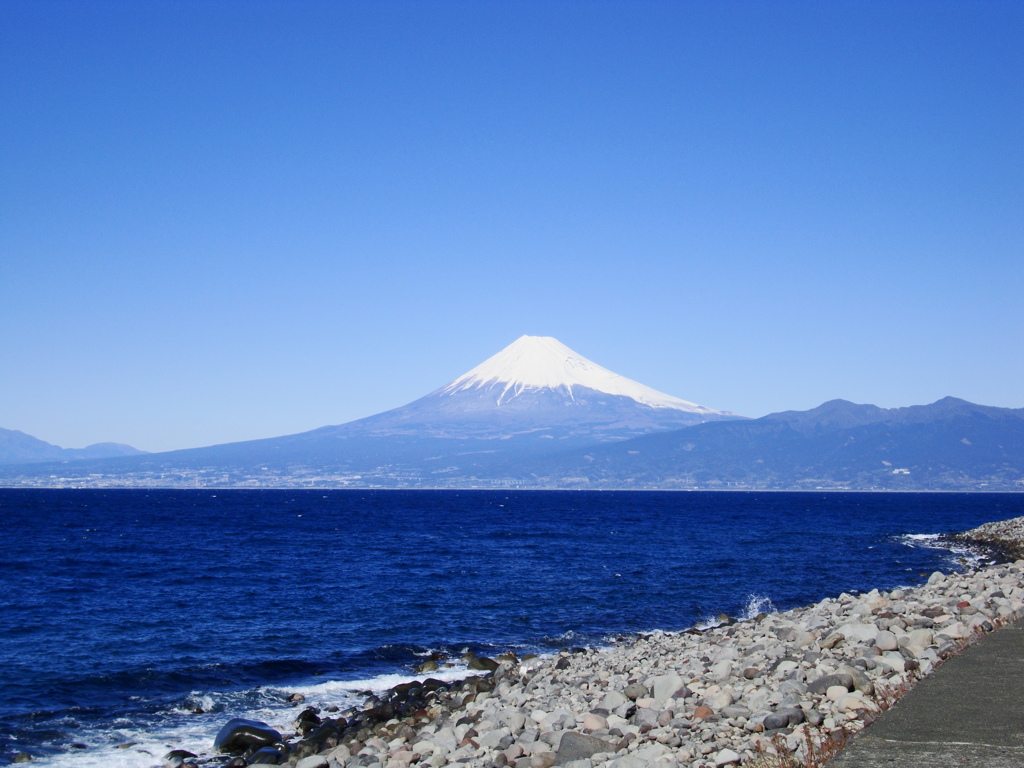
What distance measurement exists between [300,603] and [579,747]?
20402 mm

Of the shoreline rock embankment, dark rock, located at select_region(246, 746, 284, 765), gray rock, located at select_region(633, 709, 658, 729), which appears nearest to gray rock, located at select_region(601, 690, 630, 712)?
gray rock, located at select_region(633, 709, 658, 729)

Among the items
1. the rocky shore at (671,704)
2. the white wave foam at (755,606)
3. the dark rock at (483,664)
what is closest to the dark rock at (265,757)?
the rocky shore at (671,704)

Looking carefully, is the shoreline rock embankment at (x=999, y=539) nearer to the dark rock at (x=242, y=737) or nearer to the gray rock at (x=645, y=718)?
the gray rock at (x=645, y=718)

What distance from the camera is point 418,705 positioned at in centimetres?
1520

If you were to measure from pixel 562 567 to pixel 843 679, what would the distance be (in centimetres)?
3008

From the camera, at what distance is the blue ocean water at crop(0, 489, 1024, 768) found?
16.5 m

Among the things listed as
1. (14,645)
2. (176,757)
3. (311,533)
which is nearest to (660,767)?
(176,757)

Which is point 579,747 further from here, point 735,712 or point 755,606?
point 755,606

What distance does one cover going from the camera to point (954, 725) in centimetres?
684

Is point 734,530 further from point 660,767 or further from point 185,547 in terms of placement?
point 660,767

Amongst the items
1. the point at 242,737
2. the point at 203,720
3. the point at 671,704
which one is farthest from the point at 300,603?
the point at 671,704

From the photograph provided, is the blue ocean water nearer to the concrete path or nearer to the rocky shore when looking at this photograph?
the rocky shore

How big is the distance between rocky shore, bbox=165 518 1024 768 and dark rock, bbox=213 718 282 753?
0.08ft

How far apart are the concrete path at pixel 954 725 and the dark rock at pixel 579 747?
3.09 m
